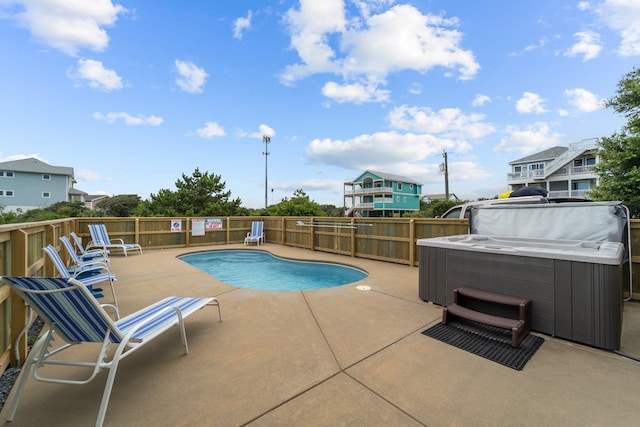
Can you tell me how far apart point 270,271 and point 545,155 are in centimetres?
2811

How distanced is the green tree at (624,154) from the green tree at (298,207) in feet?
51.3

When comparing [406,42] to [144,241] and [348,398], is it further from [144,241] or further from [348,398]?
[144,241]

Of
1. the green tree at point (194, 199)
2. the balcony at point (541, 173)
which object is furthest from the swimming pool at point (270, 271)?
the balcony at point (541, 173)

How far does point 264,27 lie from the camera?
9.10 metres

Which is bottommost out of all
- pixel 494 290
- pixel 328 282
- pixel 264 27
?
pixel 328 282

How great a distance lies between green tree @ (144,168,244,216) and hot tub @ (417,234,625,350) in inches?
693

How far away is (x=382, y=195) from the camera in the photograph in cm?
2969

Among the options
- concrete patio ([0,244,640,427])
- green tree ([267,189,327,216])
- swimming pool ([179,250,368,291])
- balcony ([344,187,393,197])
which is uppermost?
balcony ([344,187,393,197])

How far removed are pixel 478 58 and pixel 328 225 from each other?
685cm

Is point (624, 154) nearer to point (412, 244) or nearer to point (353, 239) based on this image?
point (412, 244)

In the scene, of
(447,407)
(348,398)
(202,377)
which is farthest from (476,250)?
(202,377)

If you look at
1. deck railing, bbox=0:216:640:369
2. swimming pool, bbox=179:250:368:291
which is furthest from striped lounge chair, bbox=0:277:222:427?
swimming pool, bbox=179:250:368:291

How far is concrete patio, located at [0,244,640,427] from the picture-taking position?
1.64 metres

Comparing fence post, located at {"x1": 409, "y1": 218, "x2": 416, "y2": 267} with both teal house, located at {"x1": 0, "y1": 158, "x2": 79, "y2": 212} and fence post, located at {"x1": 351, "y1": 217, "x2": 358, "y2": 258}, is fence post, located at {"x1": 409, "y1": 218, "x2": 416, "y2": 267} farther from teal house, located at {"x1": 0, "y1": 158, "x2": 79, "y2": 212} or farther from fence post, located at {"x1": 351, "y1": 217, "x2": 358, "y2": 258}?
teal house, located at {"x1": 0, "y1": 158, "x2": 79, "y2": 212}
